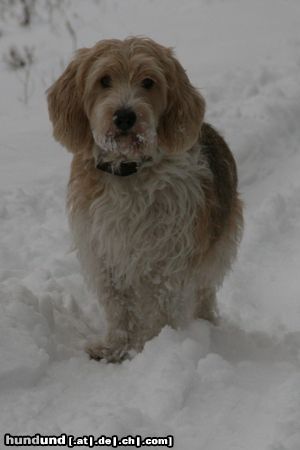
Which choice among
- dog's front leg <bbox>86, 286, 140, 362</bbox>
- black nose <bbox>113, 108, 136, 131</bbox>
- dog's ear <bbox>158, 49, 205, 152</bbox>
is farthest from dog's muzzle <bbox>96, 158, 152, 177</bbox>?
dog's front leg <bbox>86, 286, 140, 362</bbox>

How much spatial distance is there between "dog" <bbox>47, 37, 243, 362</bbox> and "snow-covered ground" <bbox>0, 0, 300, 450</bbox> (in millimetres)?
294

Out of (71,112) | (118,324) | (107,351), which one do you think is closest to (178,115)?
(71,112)

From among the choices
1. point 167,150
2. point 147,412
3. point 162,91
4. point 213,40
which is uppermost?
point 213,40

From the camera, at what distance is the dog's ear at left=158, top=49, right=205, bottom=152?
3.74 meters

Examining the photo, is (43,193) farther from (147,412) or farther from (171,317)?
(147,412)

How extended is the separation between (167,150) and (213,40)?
18.6ft

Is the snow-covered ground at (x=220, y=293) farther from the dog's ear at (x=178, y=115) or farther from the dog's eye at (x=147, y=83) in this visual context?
the dog's eye at (x=147, y=83)

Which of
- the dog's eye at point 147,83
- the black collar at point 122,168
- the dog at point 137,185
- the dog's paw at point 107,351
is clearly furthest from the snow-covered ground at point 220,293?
the dog's eye at point 147,83

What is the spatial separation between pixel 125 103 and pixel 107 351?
1.36 meters

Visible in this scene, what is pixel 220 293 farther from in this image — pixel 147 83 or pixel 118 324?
pixel 147 83

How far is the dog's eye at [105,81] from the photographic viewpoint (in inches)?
142

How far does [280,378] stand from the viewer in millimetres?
3627

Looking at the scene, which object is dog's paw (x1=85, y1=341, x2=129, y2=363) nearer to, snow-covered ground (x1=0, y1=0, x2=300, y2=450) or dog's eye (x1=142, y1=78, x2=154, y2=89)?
snow-covered ground (x1=0, y1=0, x2=300, y2=450)

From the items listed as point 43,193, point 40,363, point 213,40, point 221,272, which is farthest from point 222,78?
point 40,363
